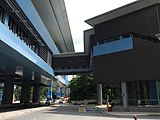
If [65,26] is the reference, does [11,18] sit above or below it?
below

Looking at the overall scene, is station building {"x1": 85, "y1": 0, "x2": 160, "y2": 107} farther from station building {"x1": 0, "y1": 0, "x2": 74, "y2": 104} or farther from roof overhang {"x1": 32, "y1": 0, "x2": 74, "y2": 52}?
station building {"x1": 0, "y1": 0, "x2": 74, "y2": 104}

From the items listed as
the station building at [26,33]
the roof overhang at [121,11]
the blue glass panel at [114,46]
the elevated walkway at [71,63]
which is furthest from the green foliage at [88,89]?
the roof overhang at [121,11]

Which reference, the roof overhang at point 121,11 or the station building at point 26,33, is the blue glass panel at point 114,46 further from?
the station building at point 26,33

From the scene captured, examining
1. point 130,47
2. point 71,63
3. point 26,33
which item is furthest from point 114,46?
point 71,63

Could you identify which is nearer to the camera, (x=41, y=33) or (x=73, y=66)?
(x=41, y=33)

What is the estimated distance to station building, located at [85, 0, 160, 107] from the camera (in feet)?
87.3

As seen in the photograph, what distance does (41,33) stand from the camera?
32.3m

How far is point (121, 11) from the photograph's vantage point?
30.2 metres

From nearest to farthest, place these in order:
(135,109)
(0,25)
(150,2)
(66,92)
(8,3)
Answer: (0,25), (8,3), (135,109), (150,2), (66,92)

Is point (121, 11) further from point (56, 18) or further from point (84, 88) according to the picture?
point (84, 88)

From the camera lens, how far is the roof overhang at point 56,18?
3506cm

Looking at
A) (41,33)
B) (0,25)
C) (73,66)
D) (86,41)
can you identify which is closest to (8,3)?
(0,25)

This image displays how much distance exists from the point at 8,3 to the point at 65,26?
26105 mm

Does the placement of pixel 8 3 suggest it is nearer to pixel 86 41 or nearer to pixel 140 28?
pixel 140 28
